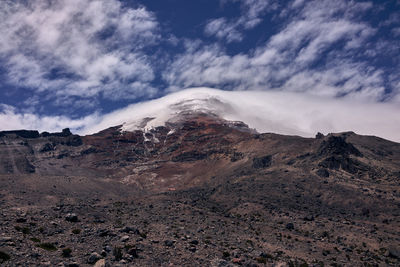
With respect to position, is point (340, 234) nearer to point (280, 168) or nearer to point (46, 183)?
point (280, 168)

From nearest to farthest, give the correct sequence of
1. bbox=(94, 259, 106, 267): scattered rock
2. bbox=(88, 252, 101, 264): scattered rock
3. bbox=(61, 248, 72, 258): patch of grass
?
bbox=(94, 259, 106, 267): scattered rock
bbox=(88, 252, 101, 264): scattered rock
bbox=(61, 248, 72, 258): patch of grass

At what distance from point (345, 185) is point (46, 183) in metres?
93.4

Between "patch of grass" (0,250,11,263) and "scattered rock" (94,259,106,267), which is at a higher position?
"patch of grass" (0,250,11,263)

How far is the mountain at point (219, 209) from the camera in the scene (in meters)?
28.8

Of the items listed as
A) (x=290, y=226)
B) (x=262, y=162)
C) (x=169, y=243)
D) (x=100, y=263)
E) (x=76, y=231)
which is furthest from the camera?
(x=262, y=162)

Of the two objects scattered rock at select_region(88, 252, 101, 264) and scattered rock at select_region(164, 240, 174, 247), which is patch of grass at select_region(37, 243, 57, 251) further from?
scattered rock at select_region(164, 240, 174, 247)

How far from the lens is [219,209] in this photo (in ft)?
243

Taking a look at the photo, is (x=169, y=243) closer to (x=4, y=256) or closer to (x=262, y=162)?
(x=4, y=256)

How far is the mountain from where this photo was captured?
28.8 metres

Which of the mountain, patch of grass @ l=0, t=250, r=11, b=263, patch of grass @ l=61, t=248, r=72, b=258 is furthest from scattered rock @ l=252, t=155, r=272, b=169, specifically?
patch of grass @ l=0, t=250, r=11, b=263

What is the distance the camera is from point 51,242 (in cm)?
2752

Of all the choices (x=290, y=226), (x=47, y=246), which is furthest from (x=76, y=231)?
(x=290, y=226)

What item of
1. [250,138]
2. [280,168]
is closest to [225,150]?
[250,138]

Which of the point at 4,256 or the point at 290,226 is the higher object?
the point at 4,256
